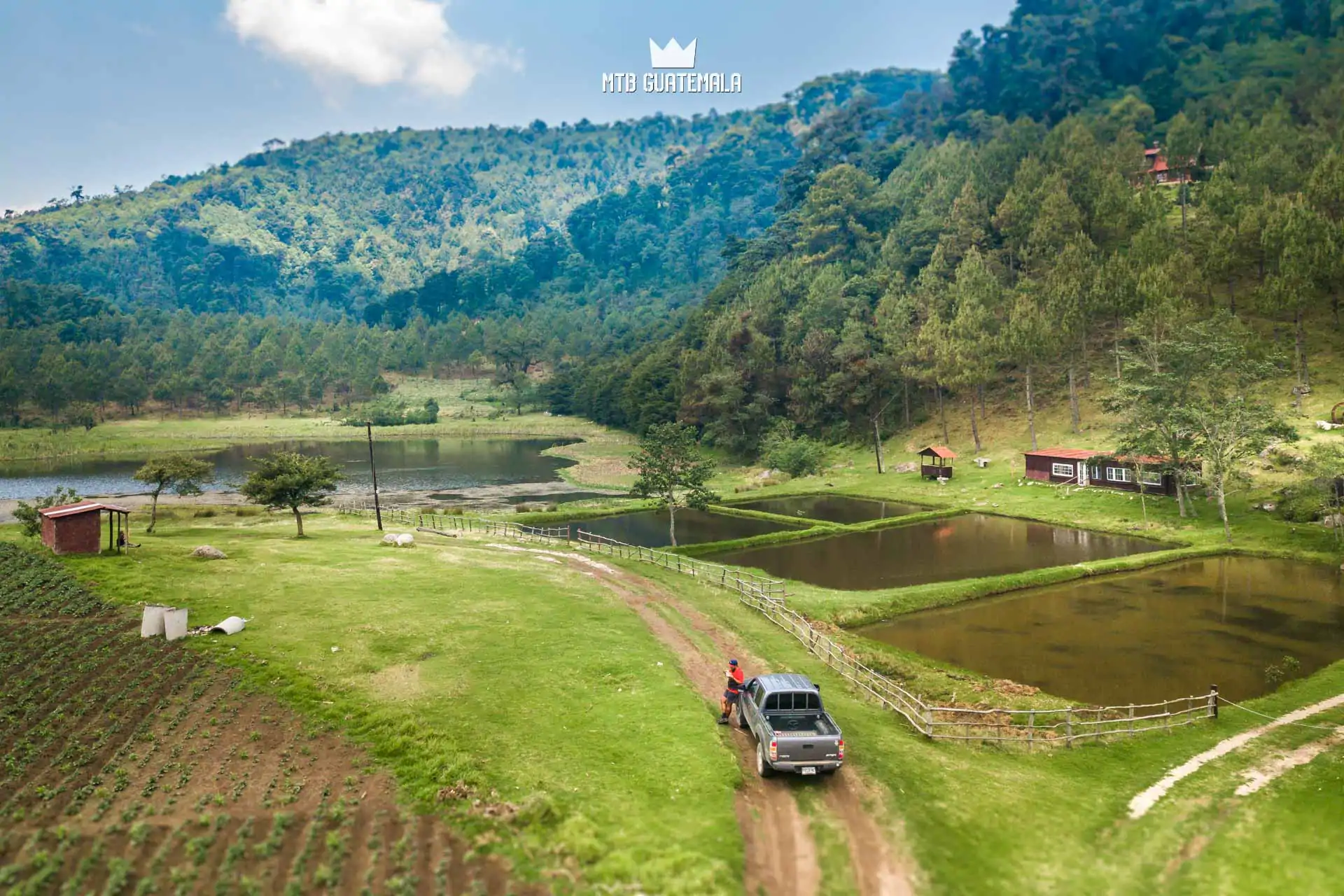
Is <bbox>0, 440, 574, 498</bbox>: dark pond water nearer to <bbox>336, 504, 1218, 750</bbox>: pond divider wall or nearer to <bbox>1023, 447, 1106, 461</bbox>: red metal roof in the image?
<bbox>1023, 447, 1106, 461</bbox>: red metal roof

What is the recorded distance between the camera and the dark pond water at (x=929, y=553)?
5022 cm

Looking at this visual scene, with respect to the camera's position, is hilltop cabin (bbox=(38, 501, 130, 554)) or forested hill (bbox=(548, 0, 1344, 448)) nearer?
hilltop cabin (bbox=(38, 501, 130, 554))

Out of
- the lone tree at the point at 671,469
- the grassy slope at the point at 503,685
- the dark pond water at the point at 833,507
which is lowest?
the dark pond water at the point at 833,507

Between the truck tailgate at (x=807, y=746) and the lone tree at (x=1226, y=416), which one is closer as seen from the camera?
the truck tailgate at (x=807, y=746)

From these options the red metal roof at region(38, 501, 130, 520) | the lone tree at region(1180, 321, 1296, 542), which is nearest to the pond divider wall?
the lone tree at region(1180, 321, 1296, 542)

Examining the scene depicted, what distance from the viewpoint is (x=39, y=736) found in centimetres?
2175

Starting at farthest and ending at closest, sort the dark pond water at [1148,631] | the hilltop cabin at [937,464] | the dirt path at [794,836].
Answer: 1. the hilltop cabin at [937,464]
2. the dark pond water at [1148,631]
3. the dirt path at [794,836]

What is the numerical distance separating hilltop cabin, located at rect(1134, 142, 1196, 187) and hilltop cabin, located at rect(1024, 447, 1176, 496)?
64206mm

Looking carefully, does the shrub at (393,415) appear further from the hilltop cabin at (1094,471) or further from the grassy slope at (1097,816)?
the grassy slope at (1097,816)

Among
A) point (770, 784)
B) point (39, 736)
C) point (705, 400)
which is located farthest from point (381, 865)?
point (705, 400)

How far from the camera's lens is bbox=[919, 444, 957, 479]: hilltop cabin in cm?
8538

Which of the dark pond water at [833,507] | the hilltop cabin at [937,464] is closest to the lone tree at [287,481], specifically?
the dark pond water at [833,507]

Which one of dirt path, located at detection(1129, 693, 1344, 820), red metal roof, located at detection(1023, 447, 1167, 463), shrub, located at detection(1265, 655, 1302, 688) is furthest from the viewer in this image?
red metal roof, located at detection(1023, 447, 1167, 463)

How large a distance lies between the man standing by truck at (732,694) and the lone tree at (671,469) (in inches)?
1490
